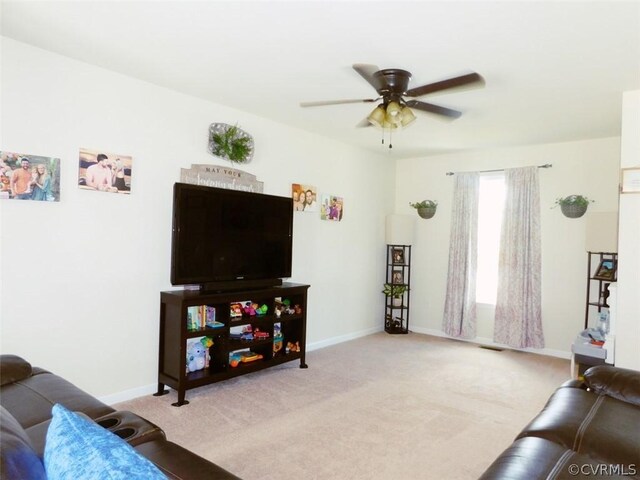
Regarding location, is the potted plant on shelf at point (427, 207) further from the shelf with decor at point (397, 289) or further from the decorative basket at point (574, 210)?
the decorative basket at point (574, 210)

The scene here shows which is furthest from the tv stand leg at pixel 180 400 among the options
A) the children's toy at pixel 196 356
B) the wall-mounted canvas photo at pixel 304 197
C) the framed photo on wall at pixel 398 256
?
the framed photo on wall at pixel 398 256

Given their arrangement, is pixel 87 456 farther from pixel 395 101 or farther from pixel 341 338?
pixel 341 338

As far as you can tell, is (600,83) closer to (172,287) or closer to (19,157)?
(172,287)

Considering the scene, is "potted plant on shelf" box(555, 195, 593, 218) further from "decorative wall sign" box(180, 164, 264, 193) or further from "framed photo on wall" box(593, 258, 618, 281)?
"decorative wall sign" box(180, 164, 264, 193)

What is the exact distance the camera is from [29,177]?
8.91ft

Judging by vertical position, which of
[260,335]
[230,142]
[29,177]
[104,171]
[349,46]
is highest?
[349,46]

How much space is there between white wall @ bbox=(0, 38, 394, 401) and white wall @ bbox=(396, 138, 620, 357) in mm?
2739

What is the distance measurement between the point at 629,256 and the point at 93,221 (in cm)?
401

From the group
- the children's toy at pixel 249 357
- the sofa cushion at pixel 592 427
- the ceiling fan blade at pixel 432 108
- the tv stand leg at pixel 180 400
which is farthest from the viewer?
the children's toy at pixel 249 357

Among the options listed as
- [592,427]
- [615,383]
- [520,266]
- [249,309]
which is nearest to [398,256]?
[520,266]

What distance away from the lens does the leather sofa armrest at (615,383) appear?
200 centimetres

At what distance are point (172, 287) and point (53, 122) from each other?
1.50 metres

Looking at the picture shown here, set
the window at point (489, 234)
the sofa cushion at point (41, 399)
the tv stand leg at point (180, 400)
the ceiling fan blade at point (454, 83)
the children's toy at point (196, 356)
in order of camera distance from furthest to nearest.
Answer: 1. the window at point (489, 234)
2. the children's toy at point (196, 356)
3. the tv stand leg at point (180, 400)
4. the ceiling fan blade at point (454, 83)
5. the sofa cushion at point (41, 399)

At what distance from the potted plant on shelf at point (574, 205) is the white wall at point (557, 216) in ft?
0.27
